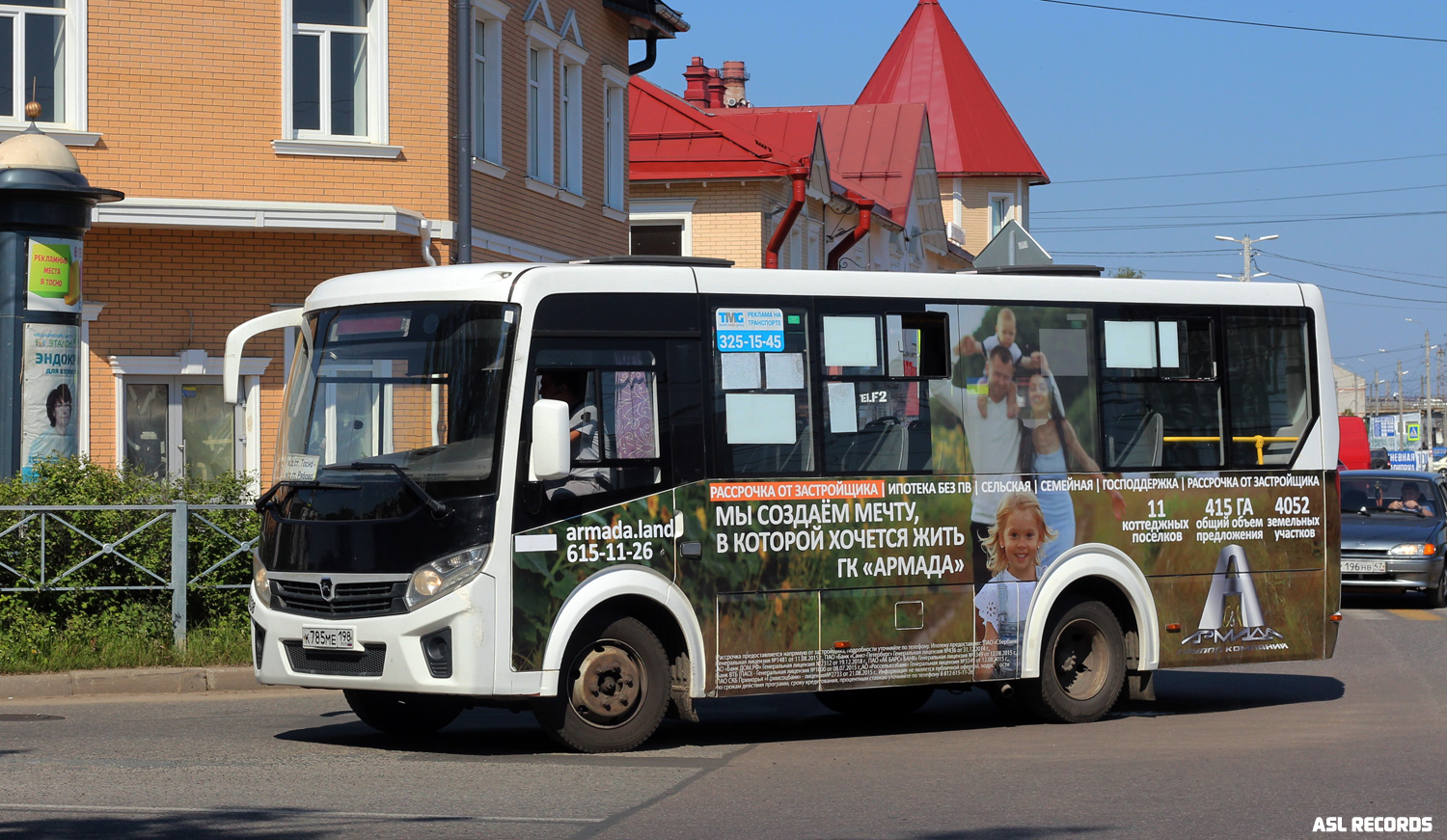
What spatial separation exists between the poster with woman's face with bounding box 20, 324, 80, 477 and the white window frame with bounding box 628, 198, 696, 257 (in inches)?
719

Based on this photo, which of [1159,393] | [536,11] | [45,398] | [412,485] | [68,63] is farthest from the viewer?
[536,11]

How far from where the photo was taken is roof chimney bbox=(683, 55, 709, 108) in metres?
42.7

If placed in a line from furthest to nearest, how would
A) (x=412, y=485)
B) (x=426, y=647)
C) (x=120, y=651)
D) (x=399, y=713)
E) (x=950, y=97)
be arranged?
(x=950, y=97), (x=120, y=651), (x=399, y=713), (x=412, y=485), (x=426, y=647)

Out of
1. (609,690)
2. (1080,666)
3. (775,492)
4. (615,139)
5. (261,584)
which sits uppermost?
(615,139)

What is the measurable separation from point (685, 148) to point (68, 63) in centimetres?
1504

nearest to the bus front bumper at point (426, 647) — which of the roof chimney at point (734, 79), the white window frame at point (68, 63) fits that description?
the white window frame at point (68, 63)

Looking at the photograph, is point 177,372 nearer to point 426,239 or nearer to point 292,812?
point 426,239

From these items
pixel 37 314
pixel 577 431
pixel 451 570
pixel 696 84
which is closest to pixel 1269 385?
pixel 577 431

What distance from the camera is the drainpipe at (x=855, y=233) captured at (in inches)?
1374

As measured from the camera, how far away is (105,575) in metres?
13.1

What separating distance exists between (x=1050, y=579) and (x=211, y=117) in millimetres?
11991

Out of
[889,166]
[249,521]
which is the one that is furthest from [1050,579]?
[889,166]

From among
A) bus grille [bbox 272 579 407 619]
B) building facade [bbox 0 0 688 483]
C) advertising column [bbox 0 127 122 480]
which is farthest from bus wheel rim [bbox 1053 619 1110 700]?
building facade [bbox 0 0 688 483]

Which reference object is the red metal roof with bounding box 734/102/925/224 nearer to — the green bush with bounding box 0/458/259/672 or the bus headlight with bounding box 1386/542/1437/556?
the bus headlight with bounding box 1386/542/1437/556
